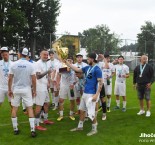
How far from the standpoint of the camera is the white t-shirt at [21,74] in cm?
805

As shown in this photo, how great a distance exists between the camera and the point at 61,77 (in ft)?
34.2

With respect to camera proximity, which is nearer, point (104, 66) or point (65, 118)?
point (65, 118)

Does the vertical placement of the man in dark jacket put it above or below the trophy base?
below

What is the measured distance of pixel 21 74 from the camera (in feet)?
26.5

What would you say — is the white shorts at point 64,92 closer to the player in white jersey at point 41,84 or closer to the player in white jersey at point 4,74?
the player in white jersey at point 41,84

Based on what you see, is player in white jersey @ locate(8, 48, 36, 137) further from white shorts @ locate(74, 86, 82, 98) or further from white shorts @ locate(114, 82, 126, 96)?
white shorts @ locate(114, 82, 126, 96)

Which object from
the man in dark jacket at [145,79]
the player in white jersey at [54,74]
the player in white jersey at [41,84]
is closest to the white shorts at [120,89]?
the man in dark jacket at [145,79]

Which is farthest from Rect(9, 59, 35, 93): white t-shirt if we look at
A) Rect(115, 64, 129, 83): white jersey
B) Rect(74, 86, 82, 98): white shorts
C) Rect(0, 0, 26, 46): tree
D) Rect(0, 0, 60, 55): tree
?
Rect(0, 0, 26, 46): tree

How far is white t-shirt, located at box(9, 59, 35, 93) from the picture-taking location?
8.05 metres

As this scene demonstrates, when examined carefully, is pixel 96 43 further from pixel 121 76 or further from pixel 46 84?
pixel 46 84

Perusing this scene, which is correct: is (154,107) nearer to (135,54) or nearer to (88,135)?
(88,135)

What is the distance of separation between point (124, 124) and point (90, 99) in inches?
80.2

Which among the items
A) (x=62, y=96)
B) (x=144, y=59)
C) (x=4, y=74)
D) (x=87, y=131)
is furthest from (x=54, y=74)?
(x=144, y=59)

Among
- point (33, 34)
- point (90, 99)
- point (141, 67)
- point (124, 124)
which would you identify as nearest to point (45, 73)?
point (90, 99)
